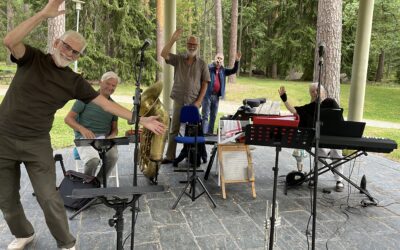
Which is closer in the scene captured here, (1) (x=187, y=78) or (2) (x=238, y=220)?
(2) (x=238, y=220)

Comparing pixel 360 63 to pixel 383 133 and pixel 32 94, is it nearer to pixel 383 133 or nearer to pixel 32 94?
pixel 383 133

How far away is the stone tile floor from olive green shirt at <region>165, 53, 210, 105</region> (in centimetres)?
120

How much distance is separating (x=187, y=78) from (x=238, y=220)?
8.12 ft

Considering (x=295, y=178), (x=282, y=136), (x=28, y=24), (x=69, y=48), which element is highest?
(x=28, y=24)

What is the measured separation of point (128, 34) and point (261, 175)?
14158 mm

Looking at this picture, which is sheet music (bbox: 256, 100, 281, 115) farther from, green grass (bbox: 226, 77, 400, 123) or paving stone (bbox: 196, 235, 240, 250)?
green grass (bbox: 226, 77, 400, 123)

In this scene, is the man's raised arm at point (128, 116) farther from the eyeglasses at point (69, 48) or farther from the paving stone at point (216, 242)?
the paving stone at point (216, 242)

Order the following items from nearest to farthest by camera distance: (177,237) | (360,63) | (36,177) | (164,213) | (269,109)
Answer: (36,177)
(177,237)
(164,213)
(269,109)
(360,63)

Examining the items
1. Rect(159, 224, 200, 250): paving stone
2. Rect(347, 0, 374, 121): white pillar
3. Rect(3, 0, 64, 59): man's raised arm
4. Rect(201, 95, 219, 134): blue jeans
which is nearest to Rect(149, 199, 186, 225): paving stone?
Rect(159, 224, 200, 250): paving stone

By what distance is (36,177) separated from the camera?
8.89 ft

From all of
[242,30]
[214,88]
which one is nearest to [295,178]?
[214,88]

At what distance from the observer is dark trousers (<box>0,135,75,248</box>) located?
2.65m

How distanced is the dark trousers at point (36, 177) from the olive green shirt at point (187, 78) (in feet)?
9.61

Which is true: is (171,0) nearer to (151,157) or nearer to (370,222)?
(151,157)
